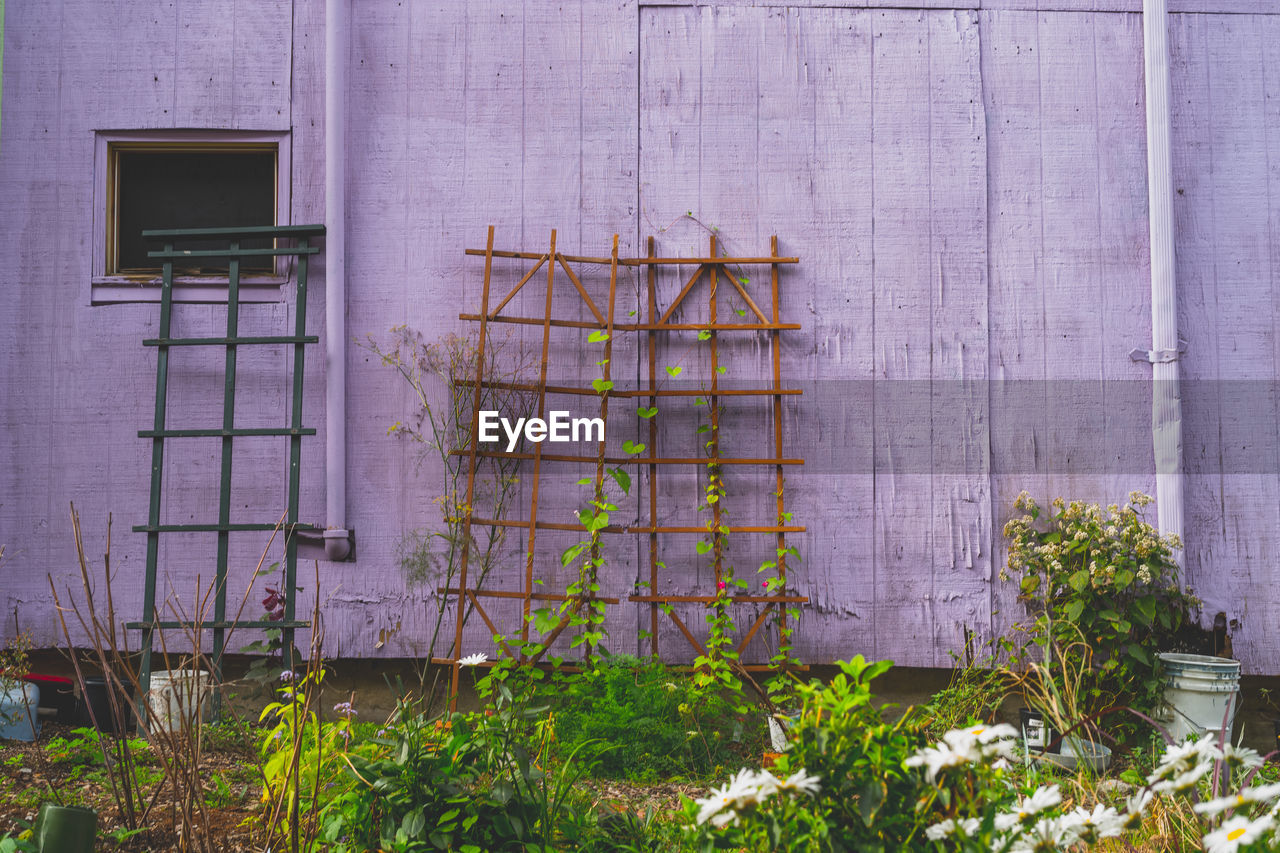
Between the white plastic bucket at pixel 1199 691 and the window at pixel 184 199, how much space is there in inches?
163

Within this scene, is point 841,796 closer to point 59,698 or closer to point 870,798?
point 870,798

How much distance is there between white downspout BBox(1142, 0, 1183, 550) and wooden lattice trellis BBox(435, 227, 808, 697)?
5.35 feet

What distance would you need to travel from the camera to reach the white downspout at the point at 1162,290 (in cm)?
376

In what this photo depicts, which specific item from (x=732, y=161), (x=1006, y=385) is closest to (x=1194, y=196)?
(x=1006, y=385)

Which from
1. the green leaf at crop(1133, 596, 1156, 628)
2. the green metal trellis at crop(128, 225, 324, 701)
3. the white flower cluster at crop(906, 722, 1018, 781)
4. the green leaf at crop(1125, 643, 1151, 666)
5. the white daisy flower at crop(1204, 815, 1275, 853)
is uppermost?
the green metal trellis at crop(128, 225, 324, 701)

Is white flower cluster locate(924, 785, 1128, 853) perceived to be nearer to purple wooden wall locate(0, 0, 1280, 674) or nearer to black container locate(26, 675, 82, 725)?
purple wooden wall locate(0, 0, 1280, 674)

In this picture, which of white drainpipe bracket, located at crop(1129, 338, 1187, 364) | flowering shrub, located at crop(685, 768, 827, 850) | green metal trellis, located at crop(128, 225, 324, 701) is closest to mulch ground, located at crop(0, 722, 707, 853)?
green metal trellis, located at crop(128, 225, 324, 701)

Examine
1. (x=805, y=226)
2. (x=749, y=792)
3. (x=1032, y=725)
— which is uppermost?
(x=805, y=226)

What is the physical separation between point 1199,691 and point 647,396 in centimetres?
250

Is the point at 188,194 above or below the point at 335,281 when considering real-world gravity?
above

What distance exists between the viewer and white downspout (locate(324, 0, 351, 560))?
3.71 m

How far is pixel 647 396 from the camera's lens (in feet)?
12.3

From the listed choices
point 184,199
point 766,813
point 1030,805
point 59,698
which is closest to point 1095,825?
point 1030,805

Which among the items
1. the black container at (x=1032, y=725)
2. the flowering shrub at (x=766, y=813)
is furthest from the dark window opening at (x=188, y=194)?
the black container at (x=1032, y=725)
